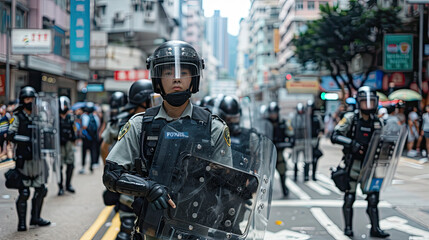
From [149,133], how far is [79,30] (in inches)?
116

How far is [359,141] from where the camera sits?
5.57 metres

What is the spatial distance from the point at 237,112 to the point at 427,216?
2862mm

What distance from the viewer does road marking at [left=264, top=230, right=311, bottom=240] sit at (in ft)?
18.1

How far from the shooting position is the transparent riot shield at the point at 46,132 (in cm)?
564

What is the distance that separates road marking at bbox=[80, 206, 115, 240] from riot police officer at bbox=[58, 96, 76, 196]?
5.61 ft

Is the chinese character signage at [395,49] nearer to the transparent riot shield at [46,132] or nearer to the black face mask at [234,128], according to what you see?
the black face mask at [234,128]

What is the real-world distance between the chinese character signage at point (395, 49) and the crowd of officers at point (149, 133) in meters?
2.20

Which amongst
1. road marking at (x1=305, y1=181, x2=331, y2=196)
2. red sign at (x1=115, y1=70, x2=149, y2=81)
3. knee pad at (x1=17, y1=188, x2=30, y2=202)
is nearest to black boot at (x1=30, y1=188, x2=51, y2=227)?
knee pad at (x1=17, y1=188, x2=30, y2=202)

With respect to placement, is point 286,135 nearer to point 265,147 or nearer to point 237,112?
point 237,112

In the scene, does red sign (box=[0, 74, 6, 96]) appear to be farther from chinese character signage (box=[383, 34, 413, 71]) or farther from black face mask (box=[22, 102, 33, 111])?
chinese character signage (box=[383, 34, 413, 71])

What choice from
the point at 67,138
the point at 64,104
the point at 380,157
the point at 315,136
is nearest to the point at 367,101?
the point at 380,157

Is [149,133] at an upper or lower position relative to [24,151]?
upper

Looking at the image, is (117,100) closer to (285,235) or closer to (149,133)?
(285,235)

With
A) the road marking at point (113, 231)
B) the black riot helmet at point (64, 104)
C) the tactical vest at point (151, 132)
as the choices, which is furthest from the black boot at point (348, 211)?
the black riot helmet at point (64, 104)
